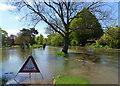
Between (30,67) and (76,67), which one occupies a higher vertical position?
(30,67)

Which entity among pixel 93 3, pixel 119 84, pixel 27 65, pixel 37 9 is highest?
pixel 93 3

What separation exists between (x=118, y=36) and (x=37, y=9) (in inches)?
553

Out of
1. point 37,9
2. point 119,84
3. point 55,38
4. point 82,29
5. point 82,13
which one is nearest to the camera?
point 119,84

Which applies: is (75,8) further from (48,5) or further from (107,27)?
(107,27)

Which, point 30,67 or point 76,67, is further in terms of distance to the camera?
point 76,67

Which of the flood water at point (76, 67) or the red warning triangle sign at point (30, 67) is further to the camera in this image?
the flood water at point (76, 67)

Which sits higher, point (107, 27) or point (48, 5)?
point (48, 5)

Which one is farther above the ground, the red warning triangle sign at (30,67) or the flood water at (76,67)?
the red warning triangle sign at (30,67)

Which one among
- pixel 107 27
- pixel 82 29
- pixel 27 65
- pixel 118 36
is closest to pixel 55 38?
pixel 118 36

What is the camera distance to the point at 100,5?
34.1 feet

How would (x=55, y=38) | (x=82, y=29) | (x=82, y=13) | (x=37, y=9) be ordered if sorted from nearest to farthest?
(x=37, y=9), (x=82, y=13), (x=82, y=29), (x=55, y=38)

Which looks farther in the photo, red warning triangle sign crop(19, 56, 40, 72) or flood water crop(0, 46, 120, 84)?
flood water crop(0, 46, 120, 84)

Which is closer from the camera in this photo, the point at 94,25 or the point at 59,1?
the point at 59,1

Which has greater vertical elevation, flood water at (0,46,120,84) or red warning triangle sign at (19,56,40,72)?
red warning triangle sign at (19,56,40,72)
